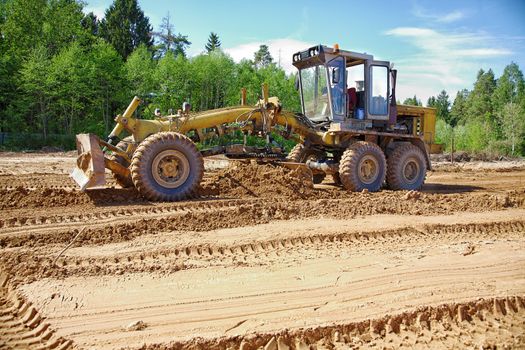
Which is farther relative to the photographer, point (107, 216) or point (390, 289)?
point (107, 216)

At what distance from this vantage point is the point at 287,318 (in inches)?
147

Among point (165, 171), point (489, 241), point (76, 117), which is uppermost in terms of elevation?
point (76, 117)

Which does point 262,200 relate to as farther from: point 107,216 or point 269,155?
point 107,216

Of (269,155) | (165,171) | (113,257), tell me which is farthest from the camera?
(269,155)

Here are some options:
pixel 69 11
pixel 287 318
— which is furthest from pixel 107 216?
pixel 69 11

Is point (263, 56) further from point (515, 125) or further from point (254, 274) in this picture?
point (254, 274)

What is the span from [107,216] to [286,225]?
9.80ft

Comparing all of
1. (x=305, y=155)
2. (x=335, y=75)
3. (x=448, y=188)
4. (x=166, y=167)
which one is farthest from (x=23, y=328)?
(x=448, y=188)

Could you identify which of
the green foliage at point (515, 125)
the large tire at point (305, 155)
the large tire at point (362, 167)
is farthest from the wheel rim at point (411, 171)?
the green foliage at point (515, 125)

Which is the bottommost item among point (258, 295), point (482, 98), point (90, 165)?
point (258, 295)

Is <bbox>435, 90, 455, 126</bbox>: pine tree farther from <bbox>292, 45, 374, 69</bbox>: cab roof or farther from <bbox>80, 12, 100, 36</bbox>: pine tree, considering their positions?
<bbox>292, 45, 374, 69</bbox>: cab roof

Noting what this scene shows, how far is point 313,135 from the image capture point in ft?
37.8

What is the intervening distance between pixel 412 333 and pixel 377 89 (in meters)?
8.94

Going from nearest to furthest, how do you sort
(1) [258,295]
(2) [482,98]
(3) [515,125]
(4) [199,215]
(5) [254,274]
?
(1) [258,295]
(5) [254,274]
(4) [199,215]
(3) [515,125]
(2) [482,98]
